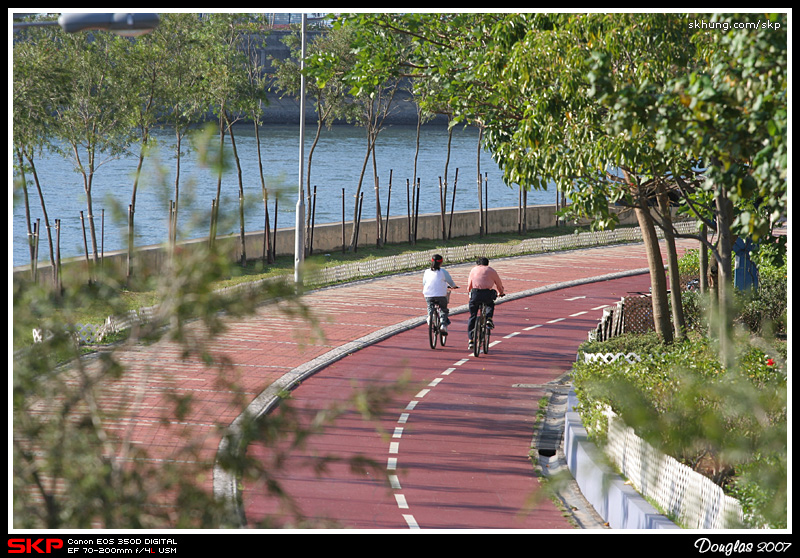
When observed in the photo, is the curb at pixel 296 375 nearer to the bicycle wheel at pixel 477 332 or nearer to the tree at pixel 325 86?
the bicycle wheel at pixel 477 332

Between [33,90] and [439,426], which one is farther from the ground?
[33,90]

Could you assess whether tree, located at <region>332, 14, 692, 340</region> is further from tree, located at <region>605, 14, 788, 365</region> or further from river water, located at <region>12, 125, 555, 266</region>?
river water, located at <region>12, 125, 555, 266</region>

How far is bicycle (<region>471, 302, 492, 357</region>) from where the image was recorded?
1647 centimetres

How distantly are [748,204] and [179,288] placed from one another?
10085 mm

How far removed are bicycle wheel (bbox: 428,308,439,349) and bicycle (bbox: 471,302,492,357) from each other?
0.81 m

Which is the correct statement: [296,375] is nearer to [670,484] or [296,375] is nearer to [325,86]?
[670,484]

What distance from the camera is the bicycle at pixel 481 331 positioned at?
16.5 m

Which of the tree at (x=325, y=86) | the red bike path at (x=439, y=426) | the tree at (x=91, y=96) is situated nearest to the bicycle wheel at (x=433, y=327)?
the red bike path at (x=439, y=426)

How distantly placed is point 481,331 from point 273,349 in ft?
12.3

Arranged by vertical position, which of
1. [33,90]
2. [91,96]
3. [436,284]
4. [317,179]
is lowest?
[317,179]

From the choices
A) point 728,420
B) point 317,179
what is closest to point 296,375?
point 728,420

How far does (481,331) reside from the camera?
1678 cm
